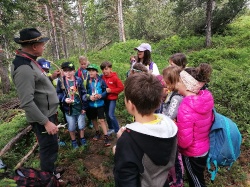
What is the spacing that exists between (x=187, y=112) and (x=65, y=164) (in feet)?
9.41

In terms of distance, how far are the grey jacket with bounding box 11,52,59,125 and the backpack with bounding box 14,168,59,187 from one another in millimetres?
701

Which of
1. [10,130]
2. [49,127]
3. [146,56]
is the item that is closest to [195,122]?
[49,127]

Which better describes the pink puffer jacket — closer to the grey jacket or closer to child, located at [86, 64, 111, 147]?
the grey jacket

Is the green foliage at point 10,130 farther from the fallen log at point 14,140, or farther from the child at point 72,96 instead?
the child at point 72,96

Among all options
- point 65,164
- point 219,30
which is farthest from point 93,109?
point 219,30

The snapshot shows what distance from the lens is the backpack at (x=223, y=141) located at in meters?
2.59

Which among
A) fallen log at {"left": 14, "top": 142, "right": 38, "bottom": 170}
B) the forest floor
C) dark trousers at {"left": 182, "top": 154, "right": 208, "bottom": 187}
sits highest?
dark trousers at {"left": 182, "top": 154, "right": 208, "bottom": 187}

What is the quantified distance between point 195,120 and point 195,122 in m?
0.03

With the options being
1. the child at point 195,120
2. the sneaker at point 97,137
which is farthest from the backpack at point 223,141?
the sneaker at point 97,137

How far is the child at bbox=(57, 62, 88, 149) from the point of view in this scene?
Answer: 14.4 feet

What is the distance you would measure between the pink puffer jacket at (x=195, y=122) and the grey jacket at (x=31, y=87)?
1839 millimetres

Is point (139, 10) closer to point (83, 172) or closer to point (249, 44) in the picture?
point (249, 44)

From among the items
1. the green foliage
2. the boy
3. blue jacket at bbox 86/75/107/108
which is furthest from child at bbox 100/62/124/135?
the boy

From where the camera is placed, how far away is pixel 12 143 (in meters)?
4.97
